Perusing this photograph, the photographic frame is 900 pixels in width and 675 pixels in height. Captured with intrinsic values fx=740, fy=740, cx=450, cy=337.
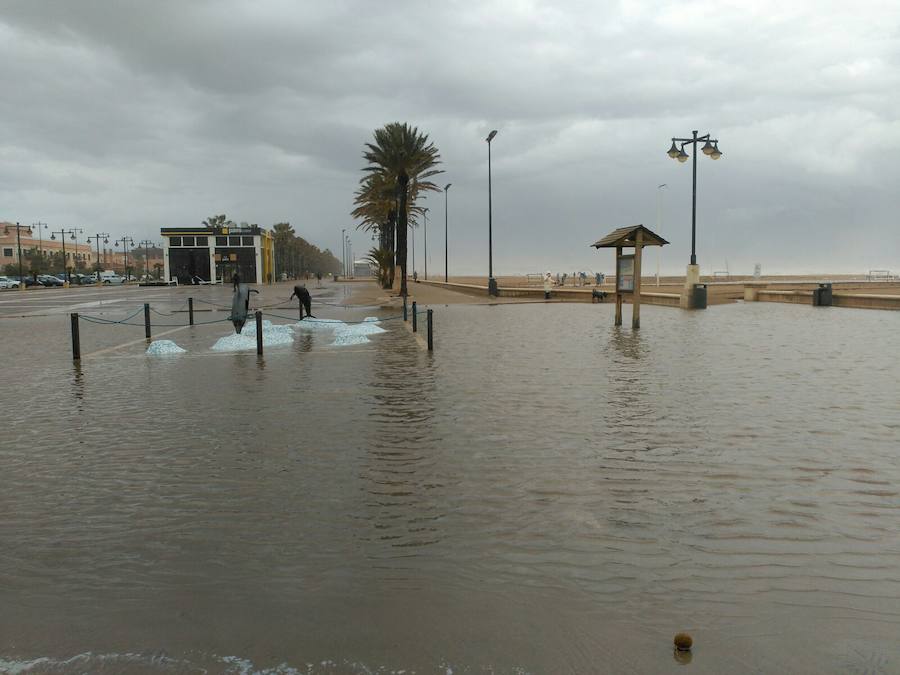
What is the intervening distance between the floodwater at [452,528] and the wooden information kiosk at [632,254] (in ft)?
32.9

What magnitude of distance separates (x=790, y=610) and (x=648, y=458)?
9.95ft

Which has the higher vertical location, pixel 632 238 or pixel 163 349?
pixel 632 238

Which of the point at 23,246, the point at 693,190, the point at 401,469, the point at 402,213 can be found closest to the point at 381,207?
the point at 402,213

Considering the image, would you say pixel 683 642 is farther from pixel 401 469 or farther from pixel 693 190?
pixel 693 190

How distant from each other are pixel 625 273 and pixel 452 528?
17.3 metres

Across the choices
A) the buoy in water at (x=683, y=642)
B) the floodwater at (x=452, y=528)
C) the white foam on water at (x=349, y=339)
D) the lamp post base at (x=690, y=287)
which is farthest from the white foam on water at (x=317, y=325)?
the buoy in water at (x=683, y=642)

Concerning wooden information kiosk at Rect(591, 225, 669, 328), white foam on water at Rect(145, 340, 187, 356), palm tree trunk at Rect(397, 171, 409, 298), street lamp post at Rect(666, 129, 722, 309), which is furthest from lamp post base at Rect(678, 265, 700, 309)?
white foam on water at Rect(145, 340, 187, 356)

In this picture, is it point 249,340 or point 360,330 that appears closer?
A: point 249,340

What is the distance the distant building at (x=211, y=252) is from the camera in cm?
10744

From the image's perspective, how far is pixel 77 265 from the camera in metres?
139

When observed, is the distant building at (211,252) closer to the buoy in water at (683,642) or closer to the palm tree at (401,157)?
the palm tree at (401,157)

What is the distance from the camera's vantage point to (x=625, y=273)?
21.3m

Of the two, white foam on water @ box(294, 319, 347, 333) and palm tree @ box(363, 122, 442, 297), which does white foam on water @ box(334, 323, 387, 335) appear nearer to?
white foam on water @ box(294, 319, 347, 333)

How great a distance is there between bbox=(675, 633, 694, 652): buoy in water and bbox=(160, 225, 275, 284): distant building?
107761 mm
